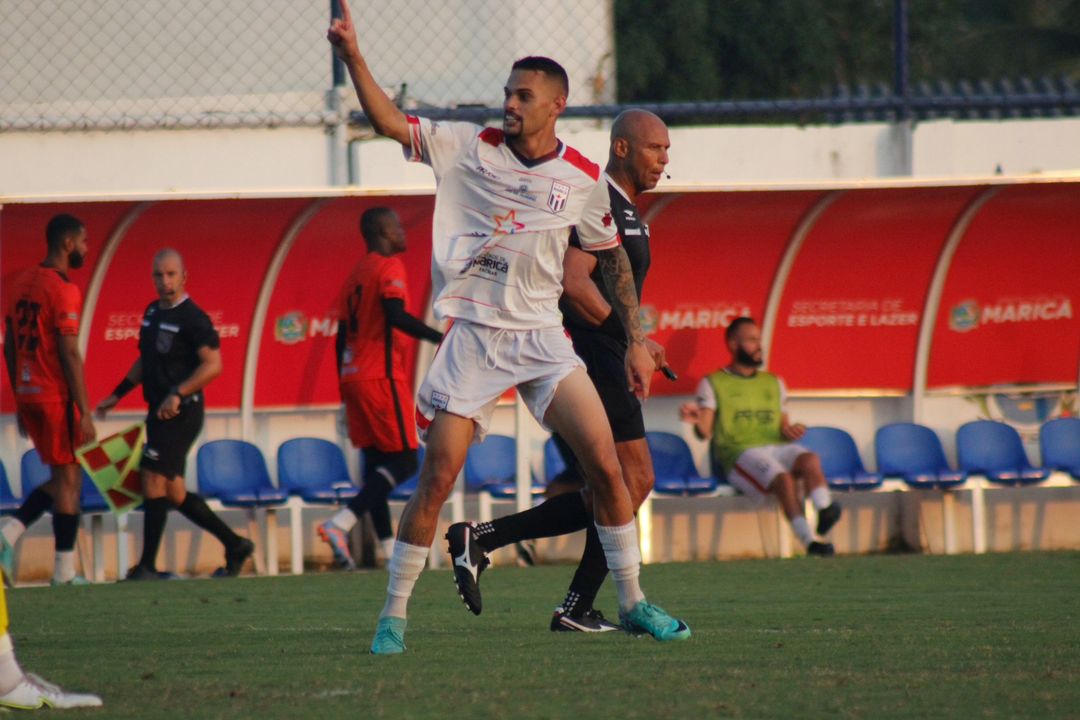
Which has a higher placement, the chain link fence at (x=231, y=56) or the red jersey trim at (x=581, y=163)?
→ the chain link fence at (x=231, y=56)

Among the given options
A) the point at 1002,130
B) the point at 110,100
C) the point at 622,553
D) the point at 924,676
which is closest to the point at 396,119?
the point at 622,553

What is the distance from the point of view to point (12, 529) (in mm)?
10656

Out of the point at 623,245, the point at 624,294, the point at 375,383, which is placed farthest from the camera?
the point at 375,383

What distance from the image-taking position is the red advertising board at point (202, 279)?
11.9 m

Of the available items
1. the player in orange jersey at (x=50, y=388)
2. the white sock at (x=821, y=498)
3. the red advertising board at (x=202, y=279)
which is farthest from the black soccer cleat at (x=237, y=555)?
the white sock at (x=821, y=498)

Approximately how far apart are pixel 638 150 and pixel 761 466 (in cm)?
548

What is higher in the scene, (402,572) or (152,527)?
(402,572)

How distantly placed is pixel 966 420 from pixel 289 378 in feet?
15.8

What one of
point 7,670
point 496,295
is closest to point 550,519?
point 496,295

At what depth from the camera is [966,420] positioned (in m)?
13.0

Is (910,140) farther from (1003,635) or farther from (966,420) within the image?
(1003,635)

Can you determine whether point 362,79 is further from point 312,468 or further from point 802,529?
point 802,529

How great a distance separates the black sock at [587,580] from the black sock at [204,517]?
15.1 feet

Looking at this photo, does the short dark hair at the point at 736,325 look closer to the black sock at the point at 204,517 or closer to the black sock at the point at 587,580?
the black sock at the point at 204,517
